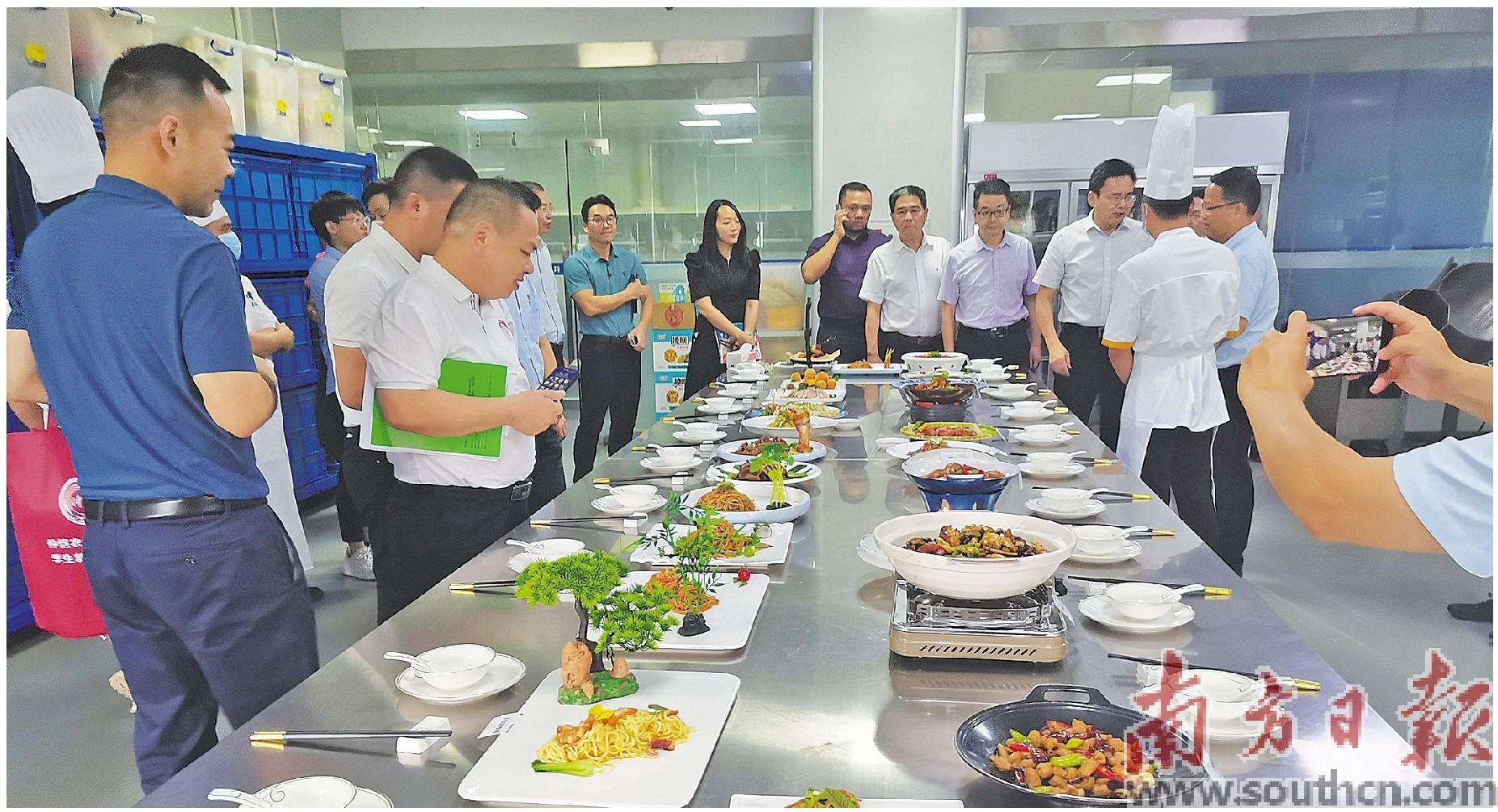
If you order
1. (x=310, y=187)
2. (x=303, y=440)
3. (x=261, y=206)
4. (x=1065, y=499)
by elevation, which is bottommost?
(x=303, y=440)

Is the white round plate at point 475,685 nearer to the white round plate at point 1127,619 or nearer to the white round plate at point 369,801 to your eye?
the white round plate at point 369,801

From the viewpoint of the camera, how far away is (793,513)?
206 cm

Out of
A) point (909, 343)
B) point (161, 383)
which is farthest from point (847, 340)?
point (161, 383)

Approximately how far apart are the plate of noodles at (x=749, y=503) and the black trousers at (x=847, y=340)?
3.26 m

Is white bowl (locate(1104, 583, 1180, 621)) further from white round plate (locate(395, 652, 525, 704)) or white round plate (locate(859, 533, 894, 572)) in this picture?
white round plate (locate(395, 652, 525, 704))

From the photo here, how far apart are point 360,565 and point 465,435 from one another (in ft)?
7.61

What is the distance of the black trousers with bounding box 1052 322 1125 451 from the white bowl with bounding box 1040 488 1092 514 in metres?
2.68

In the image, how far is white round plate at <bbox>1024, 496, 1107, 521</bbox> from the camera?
6.61ft

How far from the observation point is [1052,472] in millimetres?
2395

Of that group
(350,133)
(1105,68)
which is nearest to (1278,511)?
(1105,68)

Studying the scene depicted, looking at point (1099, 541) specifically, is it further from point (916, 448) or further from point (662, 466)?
point (662, 466)

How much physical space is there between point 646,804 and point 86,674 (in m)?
3.02

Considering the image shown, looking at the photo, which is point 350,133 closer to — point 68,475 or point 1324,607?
point 68,475

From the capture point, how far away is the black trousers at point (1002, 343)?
4.98m
